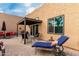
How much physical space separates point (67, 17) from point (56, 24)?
493 mm

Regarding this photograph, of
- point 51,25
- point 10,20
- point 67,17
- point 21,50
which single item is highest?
point 67,17

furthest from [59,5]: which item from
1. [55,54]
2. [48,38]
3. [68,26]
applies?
[55,54]

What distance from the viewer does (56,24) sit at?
607cm

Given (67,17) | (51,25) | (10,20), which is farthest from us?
(51,25)

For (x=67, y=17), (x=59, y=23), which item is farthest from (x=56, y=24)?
(x=67, y=17)

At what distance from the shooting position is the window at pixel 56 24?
6035 millimetres

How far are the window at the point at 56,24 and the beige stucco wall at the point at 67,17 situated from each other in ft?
0.50

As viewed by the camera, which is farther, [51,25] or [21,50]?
[51,25]

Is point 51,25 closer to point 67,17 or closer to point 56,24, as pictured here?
point 56,24

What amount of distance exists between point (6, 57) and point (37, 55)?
38.8 inches

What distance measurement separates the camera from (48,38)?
20.1 feet

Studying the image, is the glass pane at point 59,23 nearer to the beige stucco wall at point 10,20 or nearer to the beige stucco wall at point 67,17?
the beige stucco wall at point 67,17

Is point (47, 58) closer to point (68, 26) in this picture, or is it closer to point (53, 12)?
point (68, 26)

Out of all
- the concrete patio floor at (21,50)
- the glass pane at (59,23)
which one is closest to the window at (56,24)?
the glass pane at (59,23)
